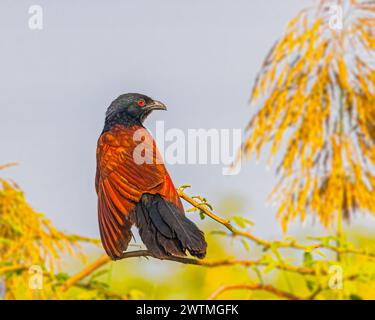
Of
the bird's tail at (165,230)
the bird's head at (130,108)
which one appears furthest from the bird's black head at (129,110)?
the bird's tail at (165,230)

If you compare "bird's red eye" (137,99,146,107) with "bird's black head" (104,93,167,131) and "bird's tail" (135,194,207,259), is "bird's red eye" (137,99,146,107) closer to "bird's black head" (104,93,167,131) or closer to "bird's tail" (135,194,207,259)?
"bird's black head" (104,93,167,131)

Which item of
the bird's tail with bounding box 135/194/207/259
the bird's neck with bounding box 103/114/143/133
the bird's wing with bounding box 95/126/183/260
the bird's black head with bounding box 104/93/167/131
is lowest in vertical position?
the bird's tail with bounding box 135/194/207/259

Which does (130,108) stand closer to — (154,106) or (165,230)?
(154,106)

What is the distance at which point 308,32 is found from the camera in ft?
10.6

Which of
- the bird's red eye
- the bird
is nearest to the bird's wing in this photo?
Answer: the bird

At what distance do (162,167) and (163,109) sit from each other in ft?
0.83

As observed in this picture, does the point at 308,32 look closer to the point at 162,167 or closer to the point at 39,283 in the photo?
the point at 39,283

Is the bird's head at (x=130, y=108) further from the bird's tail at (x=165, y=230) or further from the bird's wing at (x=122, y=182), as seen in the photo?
the bird's tail at (x=165, y=230)

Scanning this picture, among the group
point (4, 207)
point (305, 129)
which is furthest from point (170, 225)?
point (305, 129)

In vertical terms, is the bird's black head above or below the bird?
above

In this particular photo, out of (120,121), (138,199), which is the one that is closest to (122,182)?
(138,199)

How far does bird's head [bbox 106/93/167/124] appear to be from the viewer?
1246mm

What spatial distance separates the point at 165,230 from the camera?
88 centimetres

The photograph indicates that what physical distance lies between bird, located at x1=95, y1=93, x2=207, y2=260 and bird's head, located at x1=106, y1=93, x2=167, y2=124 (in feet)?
0.04
